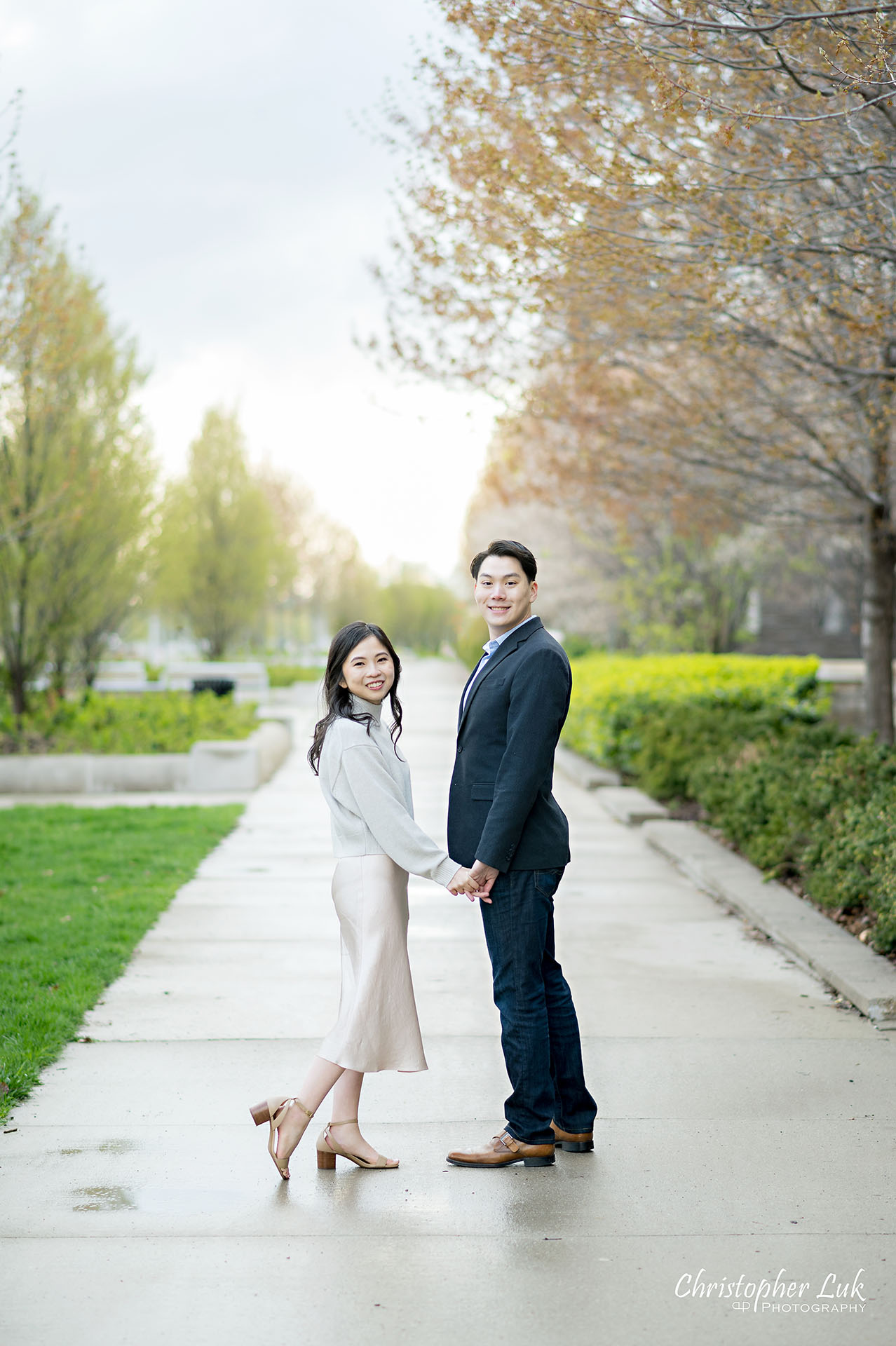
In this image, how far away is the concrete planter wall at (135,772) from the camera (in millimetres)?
14195

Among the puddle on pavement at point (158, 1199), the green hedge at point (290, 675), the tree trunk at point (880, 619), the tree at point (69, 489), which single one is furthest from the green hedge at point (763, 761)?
the green hedge at point (290, 675)

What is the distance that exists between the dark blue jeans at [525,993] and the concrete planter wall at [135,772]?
10.6 metres

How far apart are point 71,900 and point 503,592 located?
499 centimetres

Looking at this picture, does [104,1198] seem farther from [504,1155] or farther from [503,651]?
[503,651]

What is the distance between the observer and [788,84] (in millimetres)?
6867

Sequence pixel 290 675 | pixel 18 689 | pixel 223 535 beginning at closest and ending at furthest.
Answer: pixel 18 689 < pixel 223 535 < pixel 290 675

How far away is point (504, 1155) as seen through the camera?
4148 millimetres

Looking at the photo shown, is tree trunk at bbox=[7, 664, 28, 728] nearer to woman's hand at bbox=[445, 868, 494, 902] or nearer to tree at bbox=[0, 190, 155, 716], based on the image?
tree at bbox=[0, 190, 155, 716]

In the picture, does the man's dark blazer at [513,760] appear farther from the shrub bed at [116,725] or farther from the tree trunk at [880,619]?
the shrub bed at [116,725]

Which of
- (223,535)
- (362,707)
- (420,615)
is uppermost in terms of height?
(420,615)

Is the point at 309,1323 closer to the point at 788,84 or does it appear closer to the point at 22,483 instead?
the point at 788,84

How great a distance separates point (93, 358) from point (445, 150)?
9.55m

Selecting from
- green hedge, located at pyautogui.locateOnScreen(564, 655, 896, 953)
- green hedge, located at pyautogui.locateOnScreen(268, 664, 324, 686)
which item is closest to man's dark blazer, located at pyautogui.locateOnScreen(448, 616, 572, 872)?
green hedge, located at pyautogui.locateOnScreen(564, 655, 896, 953)

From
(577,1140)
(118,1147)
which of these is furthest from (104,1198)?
(577,1140)
